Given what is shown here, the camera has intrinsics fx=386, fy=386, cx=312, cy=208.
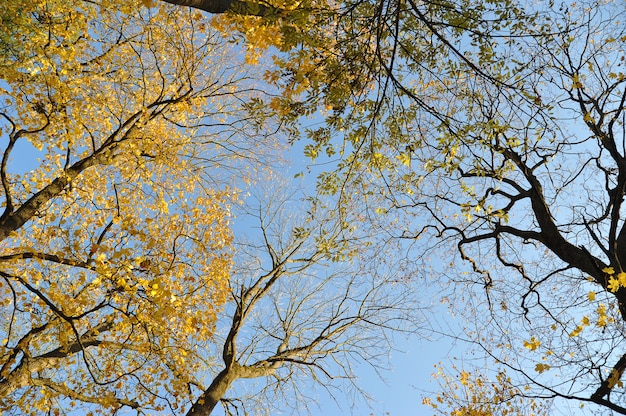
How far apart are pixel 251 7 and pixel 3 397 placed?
635 cm

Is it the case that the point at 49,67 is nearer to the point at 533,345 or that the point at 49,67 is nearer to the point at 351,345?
the point at 533,345

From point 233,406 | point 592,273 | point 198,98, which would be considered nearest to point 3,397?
point 233,406

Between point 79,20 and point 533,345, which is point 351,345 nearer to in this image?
point 533,345

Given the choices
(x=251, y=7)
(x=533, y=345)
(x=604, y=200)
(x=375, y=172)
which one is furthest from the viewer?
(x=604, y=200)

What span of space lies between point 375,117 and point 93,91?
568 cm

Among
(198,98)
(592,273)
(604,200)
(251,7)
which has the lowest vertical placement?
(592,273)

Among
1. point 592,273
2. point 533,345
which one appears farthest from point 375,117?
point 592,273

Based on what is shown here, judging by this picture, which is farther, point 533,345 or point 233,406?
point 233,406

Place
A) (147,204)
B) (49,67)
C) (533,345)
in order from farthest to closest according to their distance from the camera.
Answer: (147,204) < (49,67) < (533,345)

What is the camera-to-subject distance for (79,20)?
602 centimetres

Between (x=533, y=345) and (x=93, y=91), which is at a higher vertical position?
(x=93, y=91)

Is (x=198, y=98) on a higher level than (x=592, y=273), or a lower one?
higher

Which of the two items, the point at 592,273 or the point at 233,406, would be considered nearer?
the point at 592,273

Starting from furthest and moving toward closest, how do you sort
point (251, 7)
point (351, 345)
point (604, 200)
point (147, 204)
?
point (351, 345) → point (147, 204) → point (604, 200) → point (251, 7)
